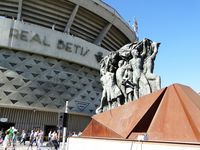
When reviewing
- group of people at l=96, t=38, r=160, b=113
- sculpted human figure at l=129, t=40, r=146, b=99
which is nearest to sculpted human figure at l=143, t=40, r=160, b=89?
group of people at l=96, t=38, r=160, b=113

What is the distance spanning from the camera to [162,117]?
6406 millimetres

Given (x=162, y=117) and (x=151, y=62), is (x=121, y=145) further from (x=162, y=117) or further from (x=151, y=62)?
(x=151, y=62)

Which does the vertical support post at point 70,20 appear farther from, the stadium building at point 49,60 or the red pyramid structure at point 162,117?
the red pyramid structure at point 162,117

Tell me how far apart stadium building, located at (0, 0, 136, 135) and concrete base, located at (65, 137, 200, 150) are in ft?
53.1

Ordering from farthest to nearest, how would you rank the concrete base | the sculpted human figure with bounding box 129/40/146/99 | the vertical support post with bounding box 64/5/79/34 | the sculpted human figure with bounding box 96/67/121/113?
the vertical support post with bounding box 64/5/79/34
the sculpted human figure with bounding box 96/67/121/113
the sculpted human figure with bounding box 129/40/146/99
the concrete base

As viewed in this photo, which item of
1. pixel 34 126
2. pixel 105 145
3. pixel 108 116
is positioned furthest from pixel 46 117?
pixel 105 145

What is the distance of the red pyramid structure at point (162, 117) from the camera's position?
5727 mm

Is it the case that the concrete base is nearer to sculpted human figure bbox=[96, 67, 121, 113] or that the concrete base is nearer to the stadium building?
sculpted human figure bbox=[96, 67, 121, 113]

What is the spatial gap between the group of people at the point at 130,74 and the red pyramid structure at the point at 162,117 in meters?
2.78

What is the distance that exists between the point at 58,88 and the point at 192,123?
20.7 m

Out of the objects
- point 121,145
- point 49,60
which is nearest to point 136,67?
point 121,145

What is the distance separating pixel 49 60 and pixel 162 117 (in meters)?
20.3

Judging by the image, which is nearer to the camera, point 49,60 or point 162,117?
point 162,117

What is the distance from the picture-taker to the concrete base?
4479 mm
